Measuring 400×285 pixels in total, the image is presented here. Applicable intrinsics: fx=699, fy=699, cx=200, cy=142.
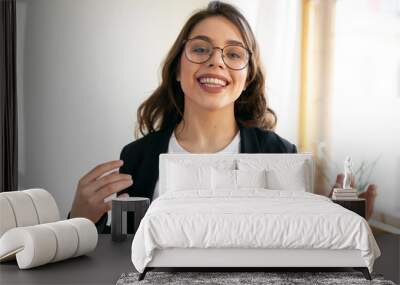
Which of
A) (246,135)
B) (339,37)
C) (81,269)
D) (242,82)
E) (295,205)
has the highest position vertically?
(339,37)

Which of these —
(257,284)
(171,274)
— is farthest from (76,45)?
(257,284)

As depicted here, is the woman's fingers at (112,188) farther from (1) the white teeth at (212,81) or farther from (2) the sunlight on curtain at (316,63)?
(2) the sunlight on curtain at (316,63)

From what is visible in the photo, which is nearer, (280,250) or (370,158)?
(280,250)

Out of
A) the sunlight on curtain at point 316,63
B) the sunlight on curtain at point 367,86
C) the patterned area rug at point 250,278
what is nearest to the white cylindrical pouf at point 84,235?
the patterned area rug at point 250,278

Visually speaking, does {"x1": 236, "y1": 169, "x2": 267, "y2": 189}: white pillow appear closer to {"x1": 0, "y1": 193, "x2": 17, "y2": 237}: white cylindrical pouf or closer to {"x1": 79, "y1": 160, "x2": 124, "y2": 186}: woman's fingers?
{"x1": 79, "y1": 160, "x2": 124, "y2": 186}: woman's fingers

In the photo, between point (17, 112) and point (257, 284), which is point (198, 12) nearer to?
point (17, 112)

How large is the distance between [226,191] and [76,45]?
226 centimetres

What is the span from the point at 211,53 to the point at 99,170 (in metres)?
1.62

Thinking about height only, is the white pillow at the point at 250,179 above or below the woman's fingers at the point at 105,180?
above

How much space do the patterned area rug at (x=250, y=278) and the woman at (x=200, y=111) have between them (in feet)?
6.14

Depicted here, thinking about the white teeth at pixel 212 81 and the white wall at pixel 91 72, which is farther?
the white wall at pixel 91 72

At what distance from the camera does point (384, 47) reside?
6902 mm

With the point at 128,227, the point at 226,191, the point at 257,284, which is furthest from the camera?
the point at 128,227

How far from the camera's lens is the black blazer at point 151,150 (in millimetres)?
6887
